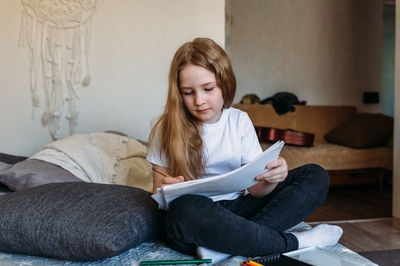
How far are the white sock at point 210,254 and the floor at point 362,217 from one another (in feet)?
3.43

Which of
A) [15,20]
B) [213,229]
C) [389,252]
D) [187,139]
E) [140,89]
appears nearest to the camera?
[213,229]

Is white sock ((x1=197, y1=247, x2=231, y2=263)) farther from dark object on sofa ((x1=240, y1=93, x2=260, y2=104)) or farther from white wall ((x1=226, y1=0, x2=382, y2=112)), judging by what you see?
white wall ((x1=226, y1=0, x2=382, y2=112))

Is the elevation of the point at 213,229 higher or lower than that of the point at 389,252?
higher

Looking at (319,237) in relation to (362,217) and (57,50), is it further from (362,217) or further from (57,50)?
(57,50)

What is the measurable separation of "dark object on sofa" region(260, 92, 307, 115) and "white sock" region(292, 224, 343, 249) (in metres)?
2.64

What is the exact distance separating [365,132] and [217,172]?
2.49m

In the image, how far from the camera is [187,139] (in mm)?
1271

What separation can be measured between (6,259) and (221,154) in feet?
2.35

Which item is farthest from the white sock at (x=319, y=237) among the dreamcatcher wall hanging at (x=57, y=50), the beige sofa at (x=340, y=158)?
the beige sofa at (x=340, y=158)

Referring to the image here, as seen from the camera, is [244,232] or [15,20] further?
[15,20]

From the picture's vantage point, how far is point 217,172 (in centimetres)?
133

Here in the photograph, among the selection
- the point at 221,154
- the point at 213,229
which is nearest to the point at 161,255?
the point at 213,229

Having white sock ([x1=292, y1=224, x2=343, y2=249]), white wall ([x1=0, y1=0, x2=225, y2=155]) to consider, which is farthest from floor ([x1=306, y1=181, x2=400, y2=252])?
white wall ([x1=0, y1=0, x2=225, y2=155])

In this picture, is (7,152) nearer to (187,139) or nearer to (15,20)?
(15,20)
